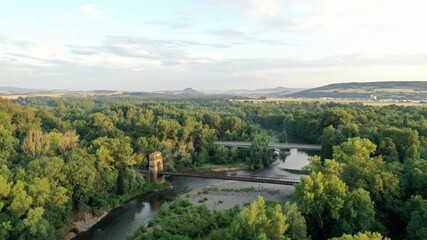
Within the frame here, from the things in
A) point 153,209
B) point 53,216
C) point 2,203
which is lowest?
point 153,209

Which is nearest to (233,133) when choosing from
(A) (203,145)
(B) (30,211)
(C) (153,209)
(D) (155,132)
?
(A) (203,145)

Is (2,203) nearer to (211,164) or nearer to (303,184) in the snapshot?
(303,184)

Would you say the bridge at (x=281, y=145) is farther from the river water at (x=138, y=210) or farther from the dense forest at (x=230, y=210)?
the dense forest at (x=230, y=210)

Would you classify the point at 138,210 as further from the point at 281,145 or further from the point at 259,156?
the point at 281,145

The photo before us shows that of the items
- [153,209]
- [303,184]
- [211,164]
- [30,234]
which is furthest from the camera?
[211,164]

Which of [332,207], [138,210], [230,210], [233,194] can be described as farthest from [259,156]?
[332,207]

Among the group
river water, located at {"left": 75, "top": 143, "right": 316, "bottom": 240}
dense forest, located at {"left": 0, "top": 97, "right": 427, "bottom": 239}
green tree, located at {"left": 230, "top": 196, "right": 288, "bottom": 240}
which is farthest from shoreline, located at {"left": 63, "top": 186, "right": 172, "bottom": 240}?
green tree, located at {"left": 230, "top": 196, "right": 288, "bottom": 240}
